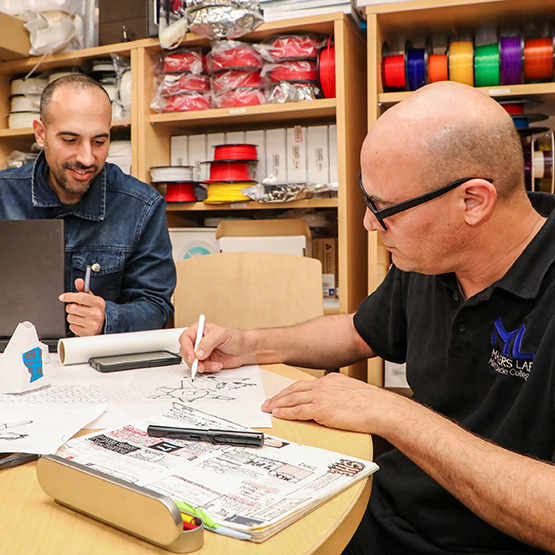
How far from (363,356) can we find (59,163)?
108cm

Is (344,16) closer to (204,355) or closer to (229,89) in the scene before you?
(229,89)

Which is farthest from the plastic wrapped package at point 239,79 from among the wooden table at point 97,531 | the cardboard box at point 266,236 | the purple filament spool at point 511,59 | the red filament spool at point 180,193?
the wooden table at point 97,531

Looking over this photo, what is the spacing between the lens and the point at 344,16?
7.57ft

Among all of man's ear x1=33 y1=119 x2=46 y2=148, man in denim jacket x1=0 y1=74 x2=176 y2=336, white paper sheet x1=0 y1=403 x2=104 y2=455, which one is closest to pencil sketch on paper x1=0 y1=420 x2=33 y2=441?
white paper sheet x1=0 y1=403 x2=104 y2=455

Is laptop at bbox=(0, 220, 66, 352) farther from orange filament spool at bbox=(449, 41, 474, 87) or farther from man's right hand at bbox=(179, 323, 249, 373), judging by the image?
orange filament spool at bbox=(449, 41, 474, 87)

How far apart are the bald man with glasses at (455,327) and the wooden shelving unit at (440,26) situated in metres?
1.18

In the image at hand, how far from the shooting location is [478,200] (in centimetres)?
95

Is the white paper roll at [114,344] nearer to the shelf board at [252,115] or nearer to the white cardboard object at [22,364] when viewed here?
the white cardboard object at [22,364]

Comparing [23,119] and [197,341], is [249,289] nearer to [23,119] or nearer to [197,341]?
[197,341]

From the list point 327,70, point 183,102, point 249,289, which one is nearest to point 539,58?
point 327,70

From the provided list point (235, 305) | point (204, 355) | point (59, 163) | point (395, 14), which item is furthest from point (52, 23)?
point (204, 355)

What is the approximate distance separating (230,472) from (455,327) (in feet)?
1.62

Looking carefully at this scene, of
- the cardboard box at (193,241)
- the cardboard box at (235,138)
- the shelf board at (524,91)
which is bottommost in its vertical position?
the cardboard box at (193,241)

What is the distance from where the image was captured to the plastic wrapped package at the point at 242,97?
2.49 m
